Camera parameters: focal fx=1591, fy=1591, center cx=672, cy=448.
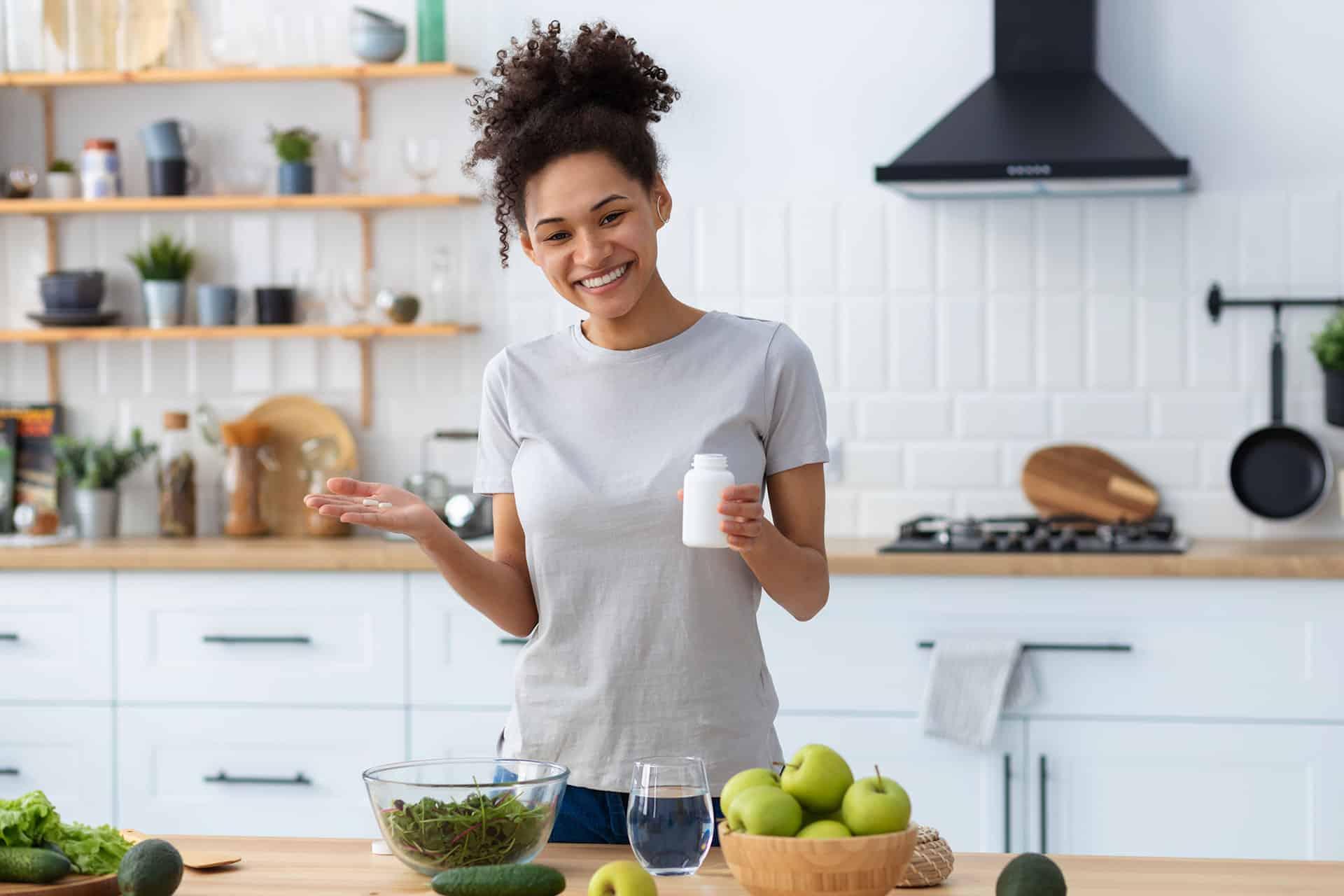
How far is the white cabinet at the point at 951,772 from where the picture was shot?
10.3 feet

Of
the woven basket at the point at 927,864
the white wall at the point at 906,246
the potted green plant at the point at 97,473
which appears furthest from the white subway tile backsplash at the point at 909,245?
the woven basket at the point at 927,864

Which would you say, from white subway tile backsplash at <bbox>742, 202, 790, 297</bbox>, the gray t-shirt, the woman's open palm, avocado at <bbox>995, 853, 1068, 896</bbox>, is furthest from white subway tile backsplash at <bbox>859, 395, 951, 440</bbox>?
avocado at <bbox>995, 853, 1068, 896</bbox>

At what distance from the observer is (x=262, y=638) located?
338 cm

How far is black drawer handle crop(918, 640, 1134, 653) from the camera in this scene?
3090 mm

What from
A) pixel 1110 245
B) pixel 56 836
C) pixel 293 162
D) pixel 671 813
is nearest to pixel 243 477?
pixel 293 162

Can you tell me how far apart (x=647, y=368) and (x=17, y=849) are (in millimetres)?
Result: 827

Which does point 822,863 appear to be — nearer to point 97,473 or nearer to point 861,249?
point 861,249

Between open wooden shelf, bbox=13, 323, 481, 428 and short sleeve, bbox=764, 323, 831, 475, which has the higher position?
open wooden shelf, bbox=13, 323, 481, 428

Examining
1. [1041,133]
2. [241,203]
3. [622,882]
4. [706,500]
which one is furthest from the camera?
[241,203]

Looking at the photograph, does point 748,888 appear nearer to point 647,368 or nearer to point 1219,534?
point 647,368

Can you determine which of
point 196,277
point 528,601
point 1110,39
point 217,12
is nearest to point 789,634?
point 528,601

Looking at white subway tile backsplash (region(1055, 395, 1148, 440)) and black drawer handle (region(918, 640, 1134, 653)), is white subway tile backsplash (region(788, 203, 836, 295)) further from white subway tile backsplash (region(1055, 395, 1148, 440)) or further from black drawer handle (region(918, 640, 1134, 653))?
black drawer handle (region(918, 640, 1134, 653))

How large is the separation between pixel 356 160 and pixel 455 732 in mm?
1459

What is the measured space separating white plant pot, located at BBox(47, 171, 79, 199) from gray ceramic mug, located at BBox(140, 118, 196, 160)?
0.76 ft
